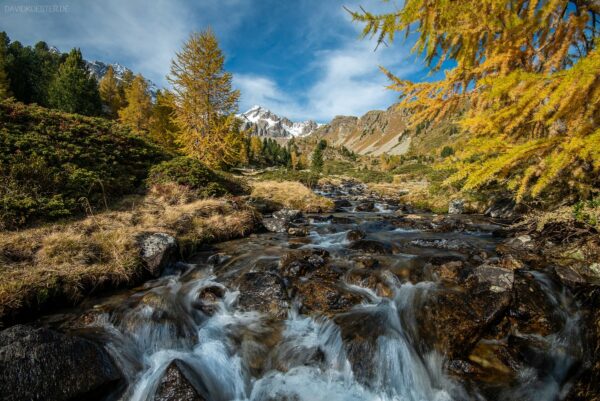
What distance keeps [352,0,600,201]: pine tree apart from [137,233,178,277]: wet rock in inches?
281

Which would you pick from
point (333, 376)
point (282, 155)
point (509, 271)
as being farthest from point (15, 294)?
point (282, 155)

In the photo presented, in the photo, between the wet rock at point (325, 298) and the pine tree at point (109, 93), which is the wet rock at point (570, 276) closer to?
the wet rock at point (325, 298)

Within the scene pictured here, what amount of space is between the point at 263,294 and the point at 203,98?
16.9 meters

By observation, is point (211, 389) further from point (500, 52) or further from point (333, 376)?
point (500, 52)

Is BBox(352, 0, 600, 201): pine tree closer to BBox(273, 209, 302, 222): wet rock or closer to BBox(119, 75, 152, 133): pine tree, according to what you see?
BBox(273, 209, 302, 222): wet rock

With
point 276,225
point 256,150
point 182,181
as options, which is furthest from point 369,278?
point 256,150

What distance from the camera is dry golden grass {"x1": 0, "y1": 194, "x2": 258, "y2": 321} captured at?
5.46m

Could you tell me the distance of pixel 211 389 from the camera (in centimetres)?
435

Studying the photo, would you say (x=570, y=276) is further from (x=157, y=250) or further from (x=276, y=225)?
(x=157, y=250)

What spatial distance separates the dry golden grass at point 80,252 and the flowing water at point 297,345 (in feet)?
2.31

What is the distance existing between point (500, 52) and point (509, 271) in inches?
170

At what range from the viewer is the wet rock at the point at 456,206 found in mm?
16438

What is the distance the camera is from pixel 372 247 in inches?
372

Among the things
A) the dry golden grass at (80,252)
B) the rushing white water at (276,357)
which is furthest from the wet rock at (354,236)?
the dry golden grass at (80,252)
